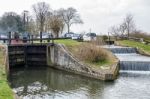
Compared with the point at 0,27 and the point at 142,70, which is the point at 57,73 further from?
the point at 0,27

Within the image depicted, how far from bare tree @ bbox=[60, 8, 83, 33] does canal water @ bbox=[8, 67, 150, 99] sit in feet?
139

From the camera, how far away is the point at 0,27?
252ft

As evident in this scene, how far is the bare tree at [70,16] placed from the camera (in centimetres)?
7600

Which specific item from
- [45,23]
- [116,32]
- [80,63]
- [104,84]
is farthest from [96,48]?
[116,32]

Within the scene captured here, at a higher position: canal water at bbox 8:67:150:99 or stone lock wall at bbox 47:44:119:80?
stone lock wall at bbox 47:44:119:80

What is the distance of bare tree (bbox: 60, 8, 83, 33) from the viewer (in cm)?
7600

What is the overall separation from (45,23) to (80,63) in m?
38.7

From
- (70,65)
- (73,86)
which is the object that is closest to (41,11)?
(70,65)

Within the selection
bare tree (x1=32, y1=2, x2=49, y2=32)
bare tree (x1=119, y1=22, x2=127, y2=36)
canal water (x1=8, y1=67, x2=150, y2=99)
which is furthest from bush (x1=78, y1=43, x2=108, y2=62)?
bare tree (x1=119, y1=22, x2=127, y2=36)

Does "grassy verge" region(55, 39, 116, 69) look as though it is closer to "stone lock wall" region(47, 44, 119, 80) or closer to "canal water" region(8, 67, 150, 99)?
→ "stone lock wall" region(47, 44, 119, 80)

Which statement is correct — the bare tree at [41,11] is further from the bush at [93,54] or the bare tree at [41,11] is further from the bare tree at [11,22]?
the bush at [93,54]

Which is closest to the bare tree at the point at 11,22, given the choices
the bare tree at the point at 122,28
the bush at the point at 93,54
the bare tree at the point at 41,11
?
the bare tree at the point at 41,11

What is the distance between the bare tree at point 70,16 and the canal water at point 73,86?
139 feet

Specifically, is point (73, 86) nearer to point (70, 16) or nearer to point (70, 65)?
point (70, 65)
